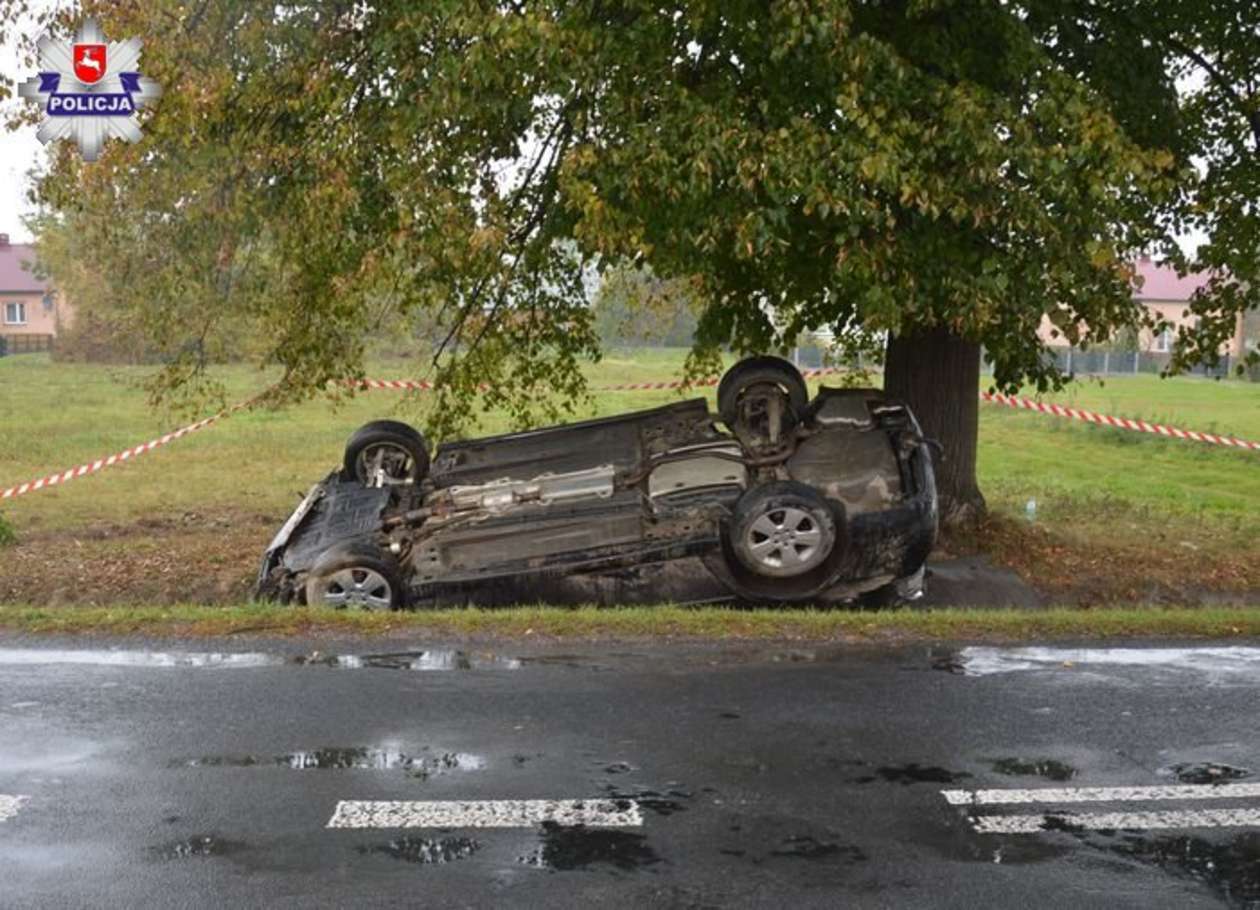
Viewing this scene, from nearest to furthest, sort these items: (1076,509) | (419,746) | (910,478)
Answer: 1. (419,746)
2. (910,478)
3. (1076,509)

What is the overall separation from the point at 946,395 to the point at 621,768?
321 inches

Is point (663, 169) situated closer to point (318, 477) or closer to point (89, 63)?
point (89, 63)

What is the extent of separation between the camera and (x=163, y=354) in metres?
13.4

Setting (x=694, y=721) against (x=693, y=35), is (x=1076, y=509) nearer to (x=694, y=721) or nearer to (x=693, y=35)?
(x=693, y=35)

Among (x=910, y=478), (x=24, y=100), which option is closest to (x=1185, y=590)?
(x=910, y=478)

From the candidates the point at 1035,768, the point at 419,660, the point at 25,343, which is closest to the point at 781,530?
the point at 419,660

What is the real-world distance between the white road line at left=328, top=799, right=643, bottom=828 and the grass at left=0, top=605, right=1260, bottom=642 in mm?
2394

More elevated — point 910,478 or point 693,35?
point 693,35

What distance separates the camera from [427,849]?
482cm

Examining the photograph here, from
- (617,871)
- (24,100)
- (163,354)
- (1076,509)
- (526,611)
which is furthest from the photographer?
(1076,509)

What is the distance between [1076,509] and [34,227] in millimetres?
53771

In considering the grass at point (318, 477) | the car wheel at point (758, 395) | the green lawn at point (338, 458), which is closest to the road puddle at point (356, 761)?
the grass at point (318, 477)

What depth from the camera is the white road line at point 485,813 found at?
5035 millimetres

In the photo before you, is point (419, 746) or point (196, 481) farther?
point (196, 481)
